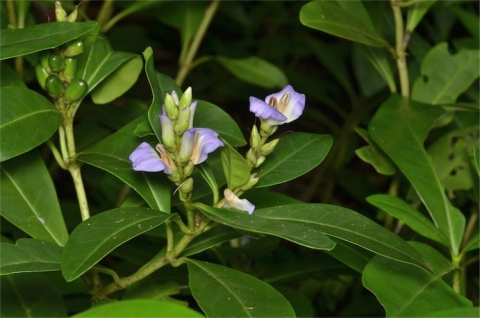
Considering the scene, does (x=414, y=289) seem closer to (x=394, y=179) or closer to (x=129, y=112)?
(x=394, y=179)

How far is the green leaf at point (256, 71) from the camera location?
6.27ft

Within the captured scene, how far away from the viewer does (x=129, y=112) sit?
1.80 metres

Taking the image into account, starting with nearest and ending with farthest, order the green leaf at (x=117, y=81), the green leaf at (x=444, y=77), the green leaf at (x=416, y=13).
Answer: the green leaf at (x=117, y=81) → the green leaf at (x=416, y=13) → the green leaf at (x=444, y=77)

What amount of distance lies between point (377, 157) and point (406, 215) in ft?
0.92

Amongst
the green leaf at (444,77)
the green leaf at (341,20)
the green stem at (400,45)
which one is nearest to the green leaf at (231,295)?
the green leaf at (341,20)

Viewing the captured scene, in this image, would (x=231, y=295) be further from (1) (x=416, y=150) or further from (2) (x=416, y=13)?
(2) (x=416, y=13)

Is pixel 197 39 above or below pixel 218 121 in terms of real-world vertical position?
below

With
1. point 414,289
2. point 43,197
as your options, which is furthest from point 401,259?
point 43,197

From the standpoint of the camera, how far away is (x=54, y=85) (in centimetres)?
109

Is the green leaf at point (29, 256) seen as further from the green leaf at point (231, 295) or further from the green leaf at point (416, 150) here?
the green leaf at point (416, 150)

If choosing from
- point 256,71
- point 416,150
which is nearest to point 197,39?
point 256,71

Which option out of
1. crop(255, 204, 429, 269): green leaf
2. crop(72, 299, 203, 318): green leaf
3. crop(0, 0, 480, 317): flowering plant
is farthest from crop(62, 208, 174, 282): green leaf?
crop(72, 299, 203, 318): green leaf

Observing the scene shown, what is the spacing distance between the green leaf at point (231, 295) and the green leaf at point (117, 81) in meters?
0.38

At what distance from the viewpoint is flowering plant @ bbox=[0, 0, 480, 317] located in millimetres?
942
